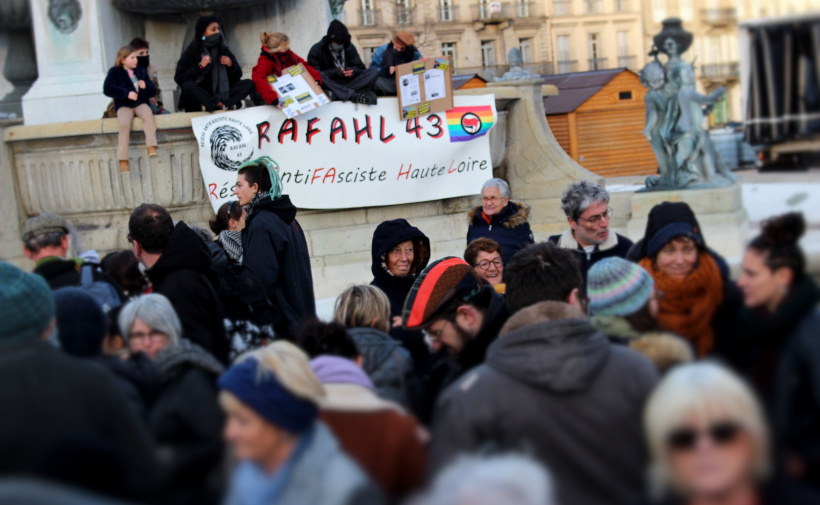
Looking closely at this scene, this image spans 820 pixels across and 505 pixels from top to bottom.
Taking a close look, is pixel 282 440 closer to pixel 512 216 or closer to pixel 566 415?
pixel 566 415

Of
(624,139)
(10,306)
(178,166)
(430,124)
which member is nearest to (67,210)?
(178,166)

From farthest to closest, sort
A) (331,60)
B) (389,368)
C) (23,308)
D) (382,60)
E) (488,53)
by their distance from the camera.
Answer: (488,53) < (382,60) < (331,60) < (389,368) < (23,308)

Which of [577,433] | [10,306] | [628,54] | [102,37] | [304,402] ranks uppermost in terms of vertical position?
[102,37]

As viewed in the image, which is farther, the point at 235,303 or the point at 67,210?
the point at 67,210

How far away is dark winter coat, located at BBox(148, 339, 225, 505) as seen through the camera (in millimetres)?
2271

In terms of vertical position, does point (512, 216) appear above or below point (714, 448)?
above

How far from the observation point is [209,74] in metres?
8.73

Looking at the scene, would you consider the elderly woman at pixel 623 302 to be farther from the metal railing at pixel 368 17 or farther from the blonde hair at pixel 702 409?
the metal railing at pixel 368 17

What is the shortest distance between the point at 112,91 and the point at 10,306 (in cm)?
571

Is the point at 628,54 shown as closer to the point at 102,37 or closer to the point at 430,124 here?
the point at 430,124

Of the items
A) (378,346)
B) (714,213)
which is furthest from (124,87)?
(378,346)

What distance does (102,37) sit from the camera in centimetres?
1023

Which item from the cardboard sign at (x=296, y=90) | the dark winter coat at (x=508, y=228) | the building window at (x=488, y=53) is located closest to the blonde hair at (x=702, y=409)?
the dark winter coat at (x=508, y=228)

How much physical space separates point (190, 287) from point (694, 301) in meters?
2.22
